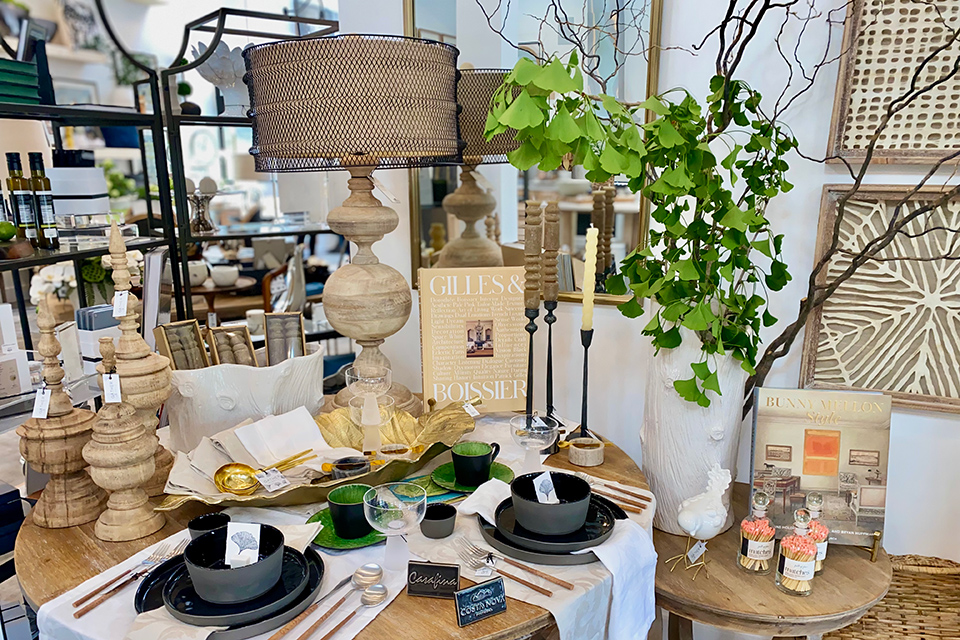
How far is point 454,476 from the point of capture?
1307 mm

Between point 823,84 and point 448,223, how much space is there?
107 cm

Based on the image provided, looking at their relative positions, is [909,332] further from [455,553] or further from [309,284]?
[309,284]

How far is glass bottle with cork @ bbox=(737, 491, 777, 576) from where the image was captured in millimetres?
1254

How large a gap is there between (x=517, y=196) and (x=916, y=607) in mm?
1465

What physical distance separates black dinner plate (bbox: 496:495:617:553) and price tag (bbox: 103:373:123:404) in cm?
67

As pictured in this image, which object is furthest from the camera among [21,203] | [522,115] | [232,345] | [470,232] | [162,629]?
[470,232]

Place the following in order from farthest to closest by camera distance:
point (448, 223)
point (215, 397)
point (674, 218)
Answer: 1. point (448, 223)
2. point (215, 397)
3. point (674, 218)

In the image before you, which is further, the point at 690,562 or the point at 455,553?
the point at 690,562

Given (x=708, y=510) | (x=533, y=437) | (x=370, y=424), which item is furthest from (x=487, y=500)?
(x=708, y=510)

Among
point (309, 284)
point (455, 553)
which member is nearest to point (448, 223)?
point (455, 553)

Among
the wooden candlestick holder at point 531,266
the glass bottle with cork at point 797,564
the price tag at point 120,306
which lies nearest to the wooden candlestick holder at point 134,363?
the price tag at point 120,306

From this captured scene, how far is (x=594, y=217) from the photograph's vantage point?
1.78 meters

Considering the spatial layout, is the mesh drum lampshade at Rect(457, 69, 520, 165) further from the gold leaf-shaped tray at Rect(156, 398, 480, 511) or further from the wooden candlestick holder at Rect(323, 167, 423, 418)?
the gold leaf-shaped tray at Rect(156, 398, 480, 511)

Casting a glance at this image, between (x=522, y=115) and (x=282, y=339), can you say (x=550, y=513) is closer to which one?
(x=522, y=115)
